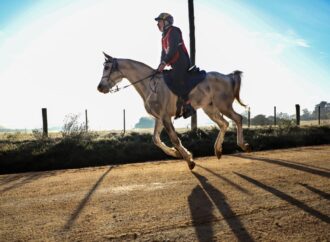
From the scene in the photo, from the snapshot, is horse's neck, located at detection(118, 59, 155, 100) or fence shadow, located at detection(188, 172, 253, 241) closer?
fence shadow, located at detection(188, 172, 253, 241)

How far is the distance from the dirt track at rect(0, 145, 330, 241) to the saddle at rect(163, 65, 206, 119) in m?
1.62

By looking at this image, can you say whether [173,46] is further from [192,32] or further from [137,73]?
[192,32]

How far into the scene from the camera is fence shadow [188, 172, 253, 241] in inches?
154

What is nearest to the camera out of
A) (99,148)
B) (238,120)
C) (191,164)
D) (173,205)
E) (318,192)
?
(173,205)

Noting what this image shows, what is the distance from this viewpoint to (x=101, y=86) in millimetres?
8719

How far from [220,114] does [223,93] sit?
801 mm

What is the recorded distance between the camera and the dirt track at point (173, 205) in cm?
399

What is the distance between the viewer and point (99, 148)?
1268 cm

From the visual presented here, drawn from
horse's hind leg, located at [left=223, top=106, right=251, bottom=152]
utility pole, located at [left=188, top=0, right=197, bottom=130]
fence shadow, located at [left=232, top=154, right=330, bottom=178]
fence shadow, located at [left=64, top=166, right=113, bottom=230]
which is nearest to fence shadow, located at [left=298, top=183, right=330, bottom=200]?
fence shadow, located at [left=232, top=154, right=330, bottom=178]

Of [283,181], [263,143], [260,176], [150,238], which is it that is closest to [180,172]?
[260,176]

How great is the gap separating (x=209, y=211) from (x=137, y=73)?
4.94 m

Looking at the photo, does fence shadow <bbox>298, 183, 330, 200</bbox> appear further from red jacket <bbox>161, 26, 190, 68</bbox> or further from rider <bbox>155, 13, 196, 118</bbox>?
red jacket <bbox>161, 26, 190, 68</bbox>

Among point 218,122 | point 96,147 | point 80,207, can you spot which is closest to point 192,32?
point 96,147

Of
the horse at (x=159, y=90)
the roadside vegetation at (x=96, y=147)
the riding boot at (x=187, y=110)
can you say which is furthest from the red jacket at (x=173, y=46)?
the roadside vegetation at (x=96, y=147)
